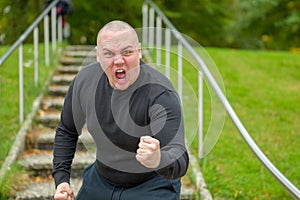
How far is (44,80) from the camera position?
6707 mm

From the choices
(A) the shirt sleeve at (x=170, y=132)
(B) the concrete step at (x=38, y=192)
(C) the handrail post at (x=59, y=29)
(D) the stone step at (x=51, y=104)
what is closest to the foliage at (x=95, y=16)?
(C) the handrail post at (x=59, y=29)

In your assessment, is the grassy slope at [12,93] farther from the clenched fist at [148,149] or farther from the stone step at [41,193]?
the clenched fist at [148,149]

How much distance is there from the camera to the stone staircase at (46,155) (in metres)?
4.15

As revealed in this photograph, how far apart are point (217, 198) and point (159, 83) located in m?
1.93

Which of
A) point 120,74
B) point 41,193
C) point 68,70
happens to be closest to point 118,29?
point 120,74

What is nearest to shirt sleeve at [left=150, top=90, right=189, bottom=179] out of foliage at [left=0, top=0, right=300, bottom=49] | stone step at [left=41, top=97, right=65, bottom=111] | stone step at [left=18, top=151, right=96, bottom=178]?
stone step at [left=18, top=151, right=96, bottom=178]

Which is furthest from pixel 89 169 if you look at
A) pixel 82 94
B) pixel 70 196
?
pixel 82 94

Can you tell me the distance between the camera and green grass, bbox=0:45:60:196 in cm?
486

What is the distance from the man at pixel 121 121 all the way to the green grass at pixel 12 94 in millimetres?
1656

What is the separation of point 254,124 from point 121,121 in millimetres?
3805

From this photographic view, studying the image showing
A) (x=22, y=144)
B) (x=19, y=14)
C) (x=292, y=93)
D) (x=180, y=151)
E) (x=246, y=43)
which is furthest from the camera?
(x=246, y=43)

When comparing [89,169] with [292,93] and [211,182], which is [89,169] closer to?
[211,182]

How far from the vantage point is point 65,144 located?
2.65 meters

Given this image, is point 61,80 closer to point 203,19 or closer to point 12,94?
point 12,94
